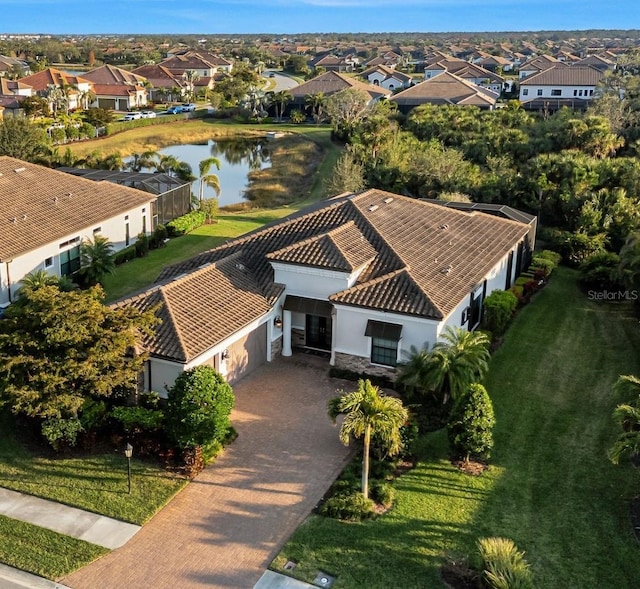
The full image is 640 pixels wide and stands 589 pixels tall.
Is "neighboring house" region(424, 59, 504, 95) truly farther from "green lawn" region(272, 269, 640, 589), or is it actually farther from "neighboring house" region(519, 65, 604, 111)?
"green lawn" region(272, 269, 640, 589)

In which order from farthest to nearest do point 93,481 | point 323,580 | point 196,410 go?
point 196,410 < point 93,481 < point 323,580

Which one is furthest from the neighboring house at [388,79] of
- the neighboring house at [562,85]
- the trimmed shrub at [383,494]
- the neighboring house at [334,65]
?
the trimmed shrub at [383,494]

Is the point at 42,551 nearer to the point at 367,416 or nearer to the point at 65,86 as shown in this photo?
the point at 367,416

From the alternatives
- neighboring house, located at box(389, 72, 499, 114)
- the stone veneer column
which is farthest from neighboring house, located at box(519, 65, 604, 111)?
the stone veneer column

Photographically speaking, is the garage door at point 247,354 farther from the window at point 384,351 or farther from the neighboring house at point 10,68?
the neighboring house at point 10,68

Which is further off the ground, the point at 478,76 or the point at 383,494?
the point at 478,76

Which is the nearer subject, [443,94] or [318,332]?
[318,332]

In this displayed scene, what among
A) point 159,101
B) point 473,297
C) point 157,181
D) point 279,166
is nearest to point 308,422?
point 473,297

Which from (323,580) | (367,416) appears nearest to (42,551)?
(323,580)
